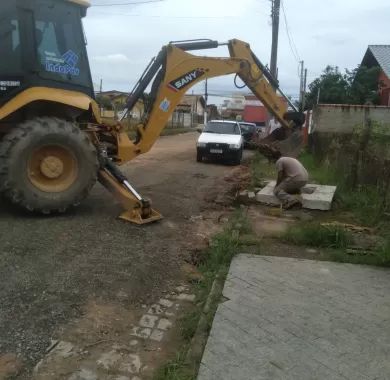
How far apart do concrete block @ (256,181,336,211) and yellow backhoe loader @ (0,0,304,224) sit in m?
2.78

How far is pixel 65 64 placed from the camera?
765cm

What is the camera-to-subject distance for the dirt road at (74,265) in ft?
13.8

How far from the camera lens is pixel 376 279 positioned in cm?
549

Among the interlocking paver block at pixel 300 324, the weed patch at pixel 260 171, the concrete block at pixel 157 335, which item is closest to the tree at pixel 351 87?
the weed patch at pixel 260 171

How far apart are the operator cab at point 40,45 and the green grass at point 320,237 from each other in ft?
12.5

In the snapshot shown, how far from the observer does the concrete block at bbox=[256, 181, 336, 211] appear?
9.20 metres

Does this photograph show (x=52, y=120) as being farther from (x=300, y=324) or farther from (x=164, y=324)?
(x=300, y=324)

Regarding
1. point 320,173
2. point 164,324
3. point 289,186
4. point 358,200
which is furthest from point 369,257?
point 320,173

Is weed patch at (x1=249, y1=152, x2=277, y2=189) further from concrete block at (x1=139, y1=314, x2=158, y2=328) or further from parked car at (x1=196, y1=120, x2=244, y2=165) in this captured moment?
concrete block at (x1=139, y1=314, x2=158, y2=328)

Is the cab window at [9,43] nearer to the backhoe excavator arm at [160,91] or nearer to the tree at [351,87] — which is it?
the backhoe excavator arm at [160,91]

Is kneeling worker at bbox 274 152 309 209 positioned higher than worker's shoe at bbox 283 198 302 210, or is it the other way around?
kneeling worker at bbox 274 152 309 209

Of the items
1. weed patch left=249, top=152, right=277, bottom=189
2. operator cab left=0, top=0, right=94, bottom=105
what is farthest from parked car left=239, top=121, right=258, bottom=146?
operator cab left=0, top=0, right=94, bottom=105

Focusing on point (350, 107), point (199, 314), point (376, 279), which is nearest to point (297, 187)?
point (376, 279)

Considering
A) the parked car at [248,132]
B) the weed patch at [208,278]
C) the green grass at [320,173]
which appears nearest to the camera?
the weed patch at [208,278]
